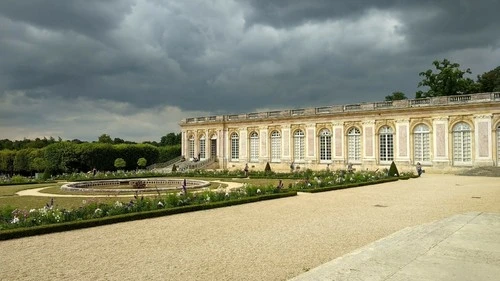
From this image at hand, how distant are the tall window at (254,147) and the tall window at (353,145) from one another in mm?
10098

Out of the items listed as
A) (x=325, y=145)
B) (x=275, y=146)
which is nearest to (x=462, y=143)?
(x=325, y=145)

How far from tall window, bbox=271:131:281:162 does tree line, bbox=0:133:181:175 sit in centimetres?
1359

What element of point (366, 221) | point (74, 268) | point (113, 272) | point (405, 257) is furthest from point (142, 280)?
point (366, 221)

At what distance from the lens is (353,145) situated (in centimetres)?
3584

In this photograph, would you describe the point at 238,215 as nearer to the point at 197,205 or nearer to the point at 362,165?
the point at 197,205

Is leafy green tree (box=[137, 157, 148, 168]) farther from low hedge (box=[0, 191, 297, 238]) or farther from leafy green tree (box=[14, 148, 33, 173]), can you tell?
low hedge (box=[0, 191, 297, 238])

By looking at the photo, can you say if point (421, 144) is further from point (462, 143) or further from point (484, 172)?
point (484, 172)

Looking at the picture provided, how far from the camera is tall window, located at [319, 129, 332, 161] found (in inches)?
1471

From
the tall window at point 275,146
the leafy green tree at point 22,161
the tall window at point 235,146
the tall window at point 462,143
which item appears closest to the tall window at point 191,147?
the tall window at point 235,146

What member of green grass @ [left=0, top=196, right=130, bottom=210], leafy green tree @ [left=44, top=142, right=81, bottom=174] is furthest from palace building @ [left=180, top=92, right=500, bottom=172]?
green grass @ [left=0, top=196, right=130, bottom=210]

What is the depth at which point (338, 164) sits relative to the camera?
36219mm

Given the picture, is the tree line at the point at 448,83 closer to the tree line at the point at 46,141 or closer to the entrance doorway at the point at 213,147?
the entrance doorway at the point at 213,147

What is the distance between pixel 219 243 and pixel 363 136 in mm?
29258

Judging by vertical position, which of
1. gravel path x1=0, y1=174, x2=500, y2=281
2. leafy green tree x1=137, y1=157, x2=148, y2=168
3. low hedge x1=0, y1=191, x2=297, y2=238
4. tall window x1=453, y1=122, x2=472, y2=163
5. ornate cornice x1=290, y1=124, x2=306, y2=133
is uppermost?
ornate cornice x1=290, y1=124, x2=306, y2=133
